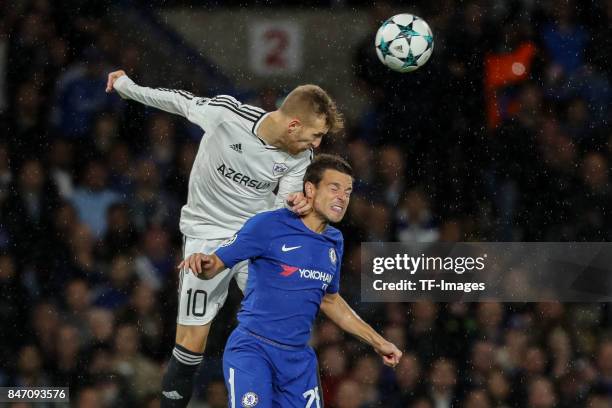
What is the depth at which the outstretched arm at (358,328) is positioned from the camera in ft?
13.1

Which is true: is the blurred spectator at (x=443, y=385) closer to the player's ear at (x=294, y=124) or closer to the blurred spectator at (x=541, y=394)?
the blurred spectator at (x=541, y=394)

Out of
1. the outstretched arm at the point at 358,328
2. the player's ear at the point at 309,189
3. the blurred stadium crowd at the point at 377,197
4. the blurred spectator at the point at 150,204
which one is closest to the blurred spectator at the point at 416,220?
the blurred stadium crowd at the point at 377,197

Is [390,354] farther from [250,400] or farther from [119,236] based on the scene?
[119,236]

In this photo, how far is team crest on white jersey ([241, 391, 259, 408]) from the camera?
12.7 ft

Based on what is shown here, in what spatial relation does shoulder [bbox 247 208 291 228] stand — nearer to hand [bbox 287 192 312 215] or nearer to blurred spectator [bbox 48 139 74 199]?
hand [bbox 287 192 312 215]

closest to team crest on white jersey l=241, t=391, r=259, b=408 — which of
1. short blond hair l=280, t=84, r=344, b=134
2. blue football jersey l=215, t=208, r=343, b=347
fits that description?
blue football jersey l=215, t=208, r=343, b=347

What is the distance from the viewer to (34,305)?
7148mm

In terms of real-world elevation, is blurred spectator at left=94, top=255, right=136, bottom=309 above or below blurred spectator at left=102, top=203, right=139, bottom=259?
below

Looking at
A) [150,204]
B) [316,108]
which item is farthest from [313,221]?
[150,204]

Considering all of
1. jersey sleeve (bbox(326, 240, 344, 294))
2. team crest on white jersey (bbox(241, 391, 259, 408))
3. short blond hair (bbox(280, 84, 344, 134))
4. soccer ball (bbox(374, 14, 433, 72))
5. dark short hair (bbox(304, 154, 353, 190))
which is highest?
soccer ball (bbox(374, 14, 433, 72))

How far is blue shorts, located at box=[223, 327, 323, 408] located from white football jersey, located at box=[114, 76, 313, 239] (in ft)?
4.36

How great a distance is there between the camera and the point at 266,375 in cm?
391

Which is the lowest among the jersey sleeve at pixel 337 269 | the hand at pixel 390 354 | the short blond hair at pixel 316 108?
the hand at pixel 390 354

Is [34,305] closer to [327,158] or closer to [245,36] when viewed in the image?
[245,36]
